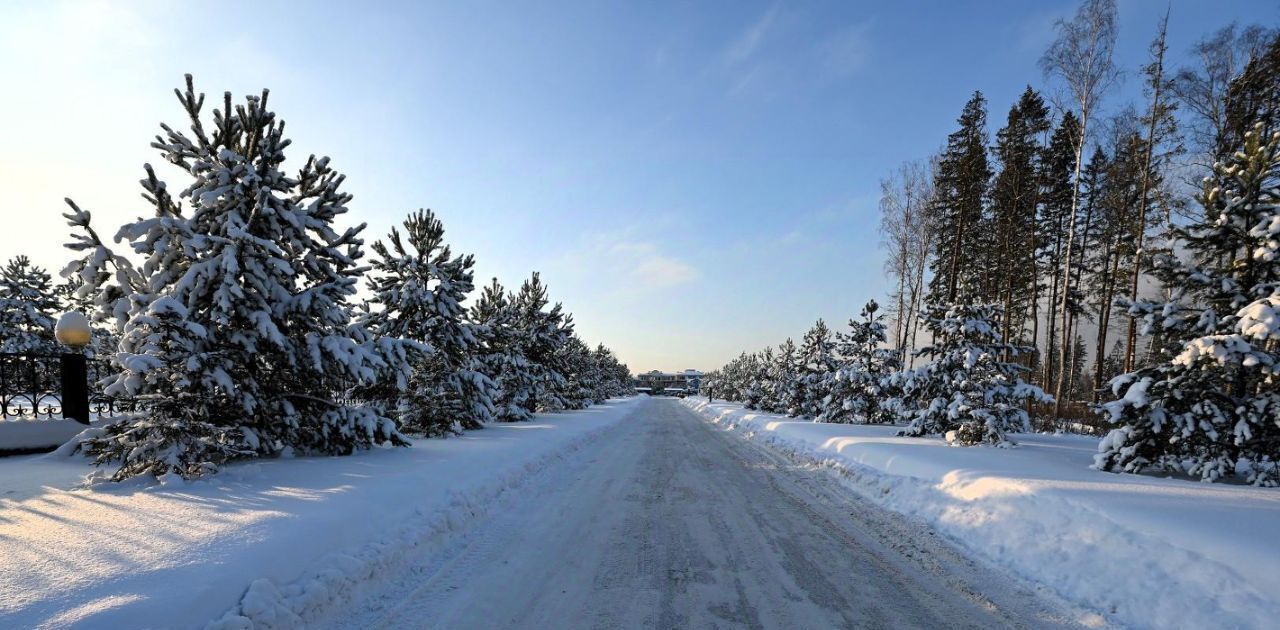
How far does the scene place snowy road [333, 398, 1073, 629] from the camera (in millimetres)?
3990

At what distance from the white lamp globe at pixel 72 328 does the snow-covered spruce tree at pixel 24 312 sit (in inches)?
830

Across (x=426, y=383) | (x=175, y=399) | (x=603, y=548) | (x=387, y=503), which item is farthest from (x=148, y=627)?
(x=426, y=383)

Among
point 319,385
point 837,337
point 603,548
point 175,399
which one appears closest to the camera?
point 603,548

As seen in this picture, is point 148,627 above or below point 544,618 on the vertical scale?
above

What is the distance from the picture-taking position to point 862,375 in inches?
811

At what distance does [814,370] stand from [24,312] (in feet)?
124

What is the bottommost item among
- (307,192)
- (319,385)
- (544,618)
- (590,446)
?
(590,446)

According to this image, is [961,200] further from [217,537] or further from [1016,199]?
[217,537]

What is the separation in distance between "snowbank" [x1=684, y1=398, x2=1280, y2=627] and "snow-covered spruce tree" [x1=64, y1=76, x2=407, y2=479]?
8.95m

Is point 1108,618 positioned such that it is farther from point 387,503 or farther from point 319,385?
point 319,385

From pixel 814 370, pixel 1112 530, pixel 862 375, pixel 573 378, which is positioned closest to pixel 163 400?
pixel 1112 530

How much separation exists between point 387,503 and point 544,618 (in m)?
3.00

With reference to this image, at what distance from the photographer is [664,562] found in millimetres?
5145

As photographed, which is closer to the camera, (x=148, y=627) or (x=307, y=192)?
(x=148, y=627)
